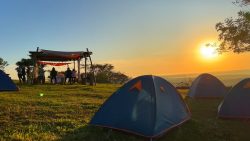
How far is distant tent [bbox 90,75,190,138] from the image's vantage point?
1265 cm

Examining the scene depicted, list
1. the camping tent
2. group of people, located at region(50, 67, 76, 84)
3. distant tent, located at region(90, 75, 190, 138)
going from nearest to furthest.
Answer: distant tent, located at region(90, 75, 190, 138) < the camping tent < group of people, located at region(50, 67, 76, 84)

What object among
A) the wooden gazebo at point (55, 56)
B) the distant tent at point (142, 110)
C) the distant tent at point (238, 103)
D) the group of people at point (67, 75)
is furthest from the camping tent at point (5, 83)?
the group of people at point (67, 75)

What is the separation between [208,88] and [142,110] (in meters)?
12.5

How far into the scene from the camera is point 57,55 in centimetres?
3969

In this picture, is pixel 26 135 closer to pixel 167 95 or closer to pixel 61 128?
pixel 61 128

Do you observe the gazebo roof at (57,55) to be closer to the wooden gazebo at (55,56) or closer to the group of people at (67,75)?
the wooden gazebo at (55,56)

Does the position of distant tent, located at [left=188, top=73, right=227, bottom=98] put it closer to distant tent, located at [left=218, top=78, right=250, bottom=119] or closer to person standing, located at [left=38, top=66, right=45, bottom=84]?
distant tent, located at [left=218, top=78, right=250, bottom=119]

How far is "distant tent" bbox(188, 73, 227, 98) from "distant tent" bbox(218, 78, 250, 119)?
7.91 metres

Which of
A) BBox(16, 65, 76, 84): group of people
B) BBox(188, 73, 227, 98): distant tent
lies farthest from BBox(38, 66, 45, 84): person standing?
BBox(188, 73, 227, 98): distant tent

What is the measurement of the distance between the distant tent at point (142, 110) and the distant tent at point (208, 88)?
1076 centimetres

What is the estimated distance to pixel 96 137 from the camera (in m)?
13.2

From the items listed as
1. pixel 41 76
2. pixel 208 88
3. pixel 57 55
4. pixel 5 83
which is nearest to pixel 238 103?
pixel 208 88

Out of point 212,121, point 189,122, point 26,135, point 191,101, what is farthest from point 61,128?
point 191,101

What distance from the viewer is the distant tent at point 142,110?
1265 cm
